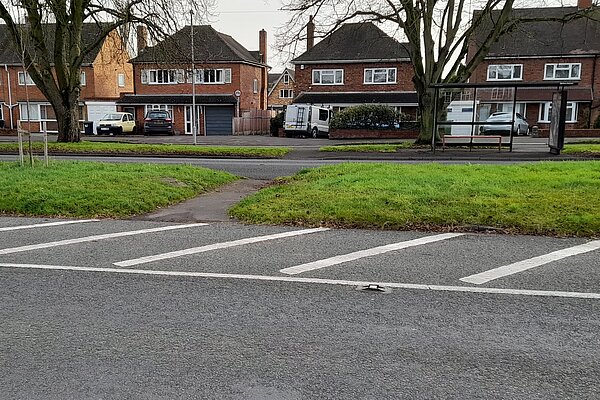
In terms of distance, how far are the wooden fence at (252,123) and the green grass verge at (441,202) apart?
33.0 meters

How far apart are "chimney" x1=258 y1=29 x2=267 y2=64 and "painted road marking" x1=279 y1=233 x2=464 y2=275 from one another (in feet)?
170

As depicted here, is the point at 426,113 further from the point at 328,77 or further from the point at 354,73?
the point at 328,77

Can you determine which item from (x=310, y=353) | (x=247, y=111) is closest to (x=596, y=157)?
(x=310, y=353)

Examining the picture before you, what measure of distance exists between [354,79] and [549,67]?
15.3 metres

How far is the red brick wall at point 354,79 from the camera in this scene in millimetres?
44750

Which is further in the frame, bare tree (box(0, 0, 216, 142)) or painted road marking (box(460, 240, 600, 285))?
bare tree (box(0, 0, 216, 142))

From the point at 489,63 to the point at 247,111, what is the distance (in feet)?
66.7

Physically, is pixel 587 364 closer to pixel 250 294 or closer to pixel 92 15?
pixel 250 294

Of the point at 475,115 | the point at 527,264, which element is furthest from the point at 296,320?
the point at 475,115

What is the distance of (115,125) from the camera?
139ft

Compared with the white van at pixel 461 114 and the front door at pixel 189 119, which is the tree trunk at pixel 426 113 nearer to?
the white van at pixel 461 114

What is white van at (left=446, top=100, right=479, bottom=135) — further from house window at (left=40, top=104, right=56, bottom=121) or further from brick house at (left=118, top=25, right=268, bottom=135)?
house window at (left=40, top=104, right=56, bottom=121)

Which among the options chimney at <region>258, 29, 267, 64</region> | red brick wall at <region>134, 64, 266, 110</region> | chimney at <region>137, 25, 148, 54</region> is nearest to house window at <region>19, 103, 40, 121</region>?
red brick wall at <region>134, 64, 266, 110</region>

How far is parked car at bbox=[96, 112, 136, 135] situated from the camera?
1656 inches
